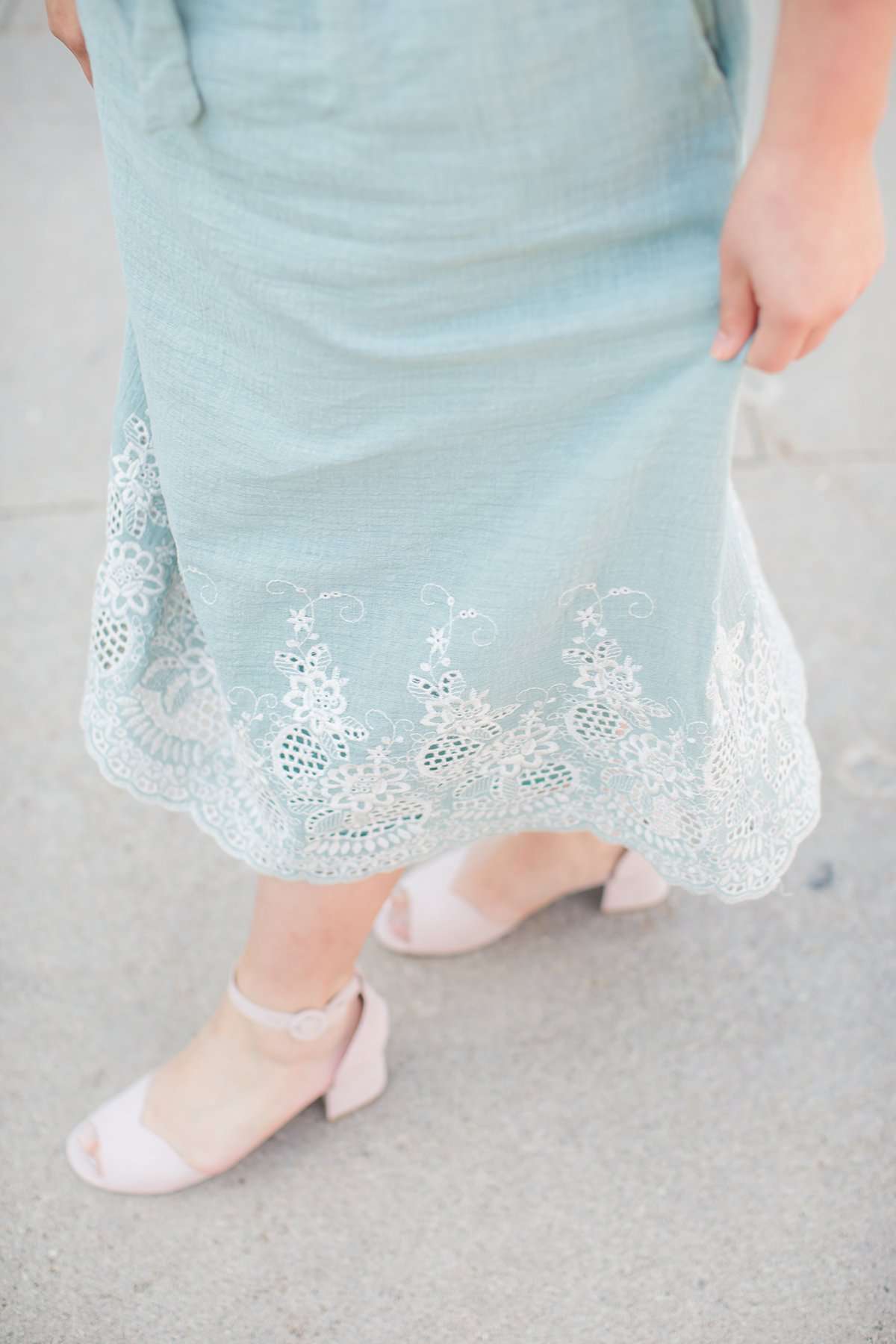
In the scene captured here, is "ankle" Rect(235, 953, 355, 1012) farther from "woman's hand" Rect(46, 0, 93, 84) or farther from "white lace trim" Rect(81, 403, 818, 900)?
"woman's hand" Rect(46, 0, 93, 84)

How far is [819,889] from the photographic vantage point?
1.47m

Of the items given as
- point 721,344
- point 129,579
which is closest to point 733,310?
point 721,344

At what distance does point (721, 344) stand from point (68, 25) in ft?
1.99

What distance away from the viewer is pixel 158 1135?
3.85 feet

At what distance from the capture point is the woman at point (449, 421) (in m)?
0.67

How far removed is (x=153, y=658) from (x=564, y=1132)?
70 cm

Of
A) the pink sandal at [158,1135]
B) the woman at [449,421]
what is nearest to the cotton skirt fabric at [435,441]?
the woman at [449,421]

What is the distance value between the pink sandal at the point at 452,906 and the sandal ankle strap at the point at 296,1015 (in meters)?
0.22

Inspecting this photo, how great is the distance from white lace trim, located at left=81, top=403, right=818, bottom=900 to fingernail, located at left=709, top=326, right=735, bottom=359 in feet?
0.65

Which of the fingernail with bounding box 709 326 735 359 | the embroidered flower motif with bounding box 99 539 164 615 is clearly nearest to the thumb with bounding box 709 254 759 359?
the fingernail with bounding box 709 326 735 359

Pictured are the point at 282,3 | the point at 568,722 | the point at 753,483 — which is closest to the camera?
the point at 282,3

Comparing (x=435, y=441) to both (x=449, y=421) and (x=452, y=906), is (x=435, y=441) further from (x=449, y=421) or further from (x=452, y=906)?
(x=452, y=906)

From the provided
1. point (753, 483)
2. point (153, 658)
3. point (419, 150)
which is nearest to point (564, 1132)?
point (153, 658)

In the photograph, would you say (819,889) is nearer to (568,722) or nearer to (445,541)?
(568,722)
